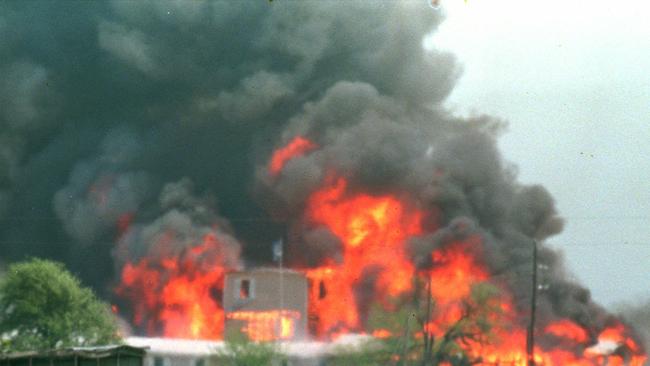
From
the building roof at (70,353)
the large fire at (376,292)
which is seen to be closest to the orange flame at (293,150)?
the large fire at (376,292)

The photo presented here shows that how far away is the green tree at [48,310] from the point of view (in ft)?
229

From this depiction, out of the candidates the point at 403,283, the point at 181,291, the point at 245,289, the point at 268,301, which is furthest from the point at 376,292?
the point at 181,291

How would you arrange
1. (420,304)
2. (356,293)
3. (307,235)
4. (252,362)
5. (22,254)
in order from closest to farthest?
(252,362)
(420,304)
(356,293)
(307,235)
(22,254)

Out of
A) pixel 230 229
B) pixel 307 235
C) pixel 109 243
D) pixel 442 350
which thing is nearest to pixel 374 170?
pixel 307 235

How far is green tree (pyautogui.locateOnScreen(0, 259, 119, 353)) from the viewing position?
69.9m

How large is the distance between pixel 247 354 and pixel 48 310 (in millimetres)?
13222

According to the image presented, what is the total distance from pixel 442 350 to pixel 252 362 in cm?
1070

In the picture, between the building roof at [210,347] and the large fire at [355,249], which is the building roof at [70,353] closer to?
the building roof at [210,347]

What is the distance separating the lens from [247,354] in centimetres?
6600

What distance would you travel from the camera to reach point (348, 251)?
99.2 m

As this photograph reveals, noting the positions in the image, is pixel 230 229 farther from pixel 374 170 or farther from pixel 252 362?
pixel 252 362

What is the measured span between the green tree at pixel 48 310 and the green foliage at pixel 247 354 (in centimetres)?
696

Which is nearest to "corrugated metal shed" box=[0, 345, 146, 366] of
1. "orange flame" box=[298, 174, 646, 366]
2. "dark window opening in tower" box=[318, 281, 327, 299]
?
"orange flame" box=[298, 174, 646, 366]

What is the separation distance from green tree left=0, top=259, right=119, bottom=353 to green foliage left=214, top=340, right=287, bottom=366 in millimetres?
6959
